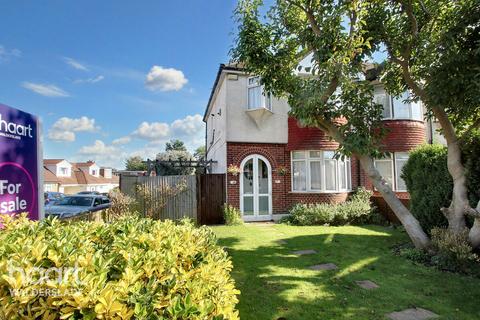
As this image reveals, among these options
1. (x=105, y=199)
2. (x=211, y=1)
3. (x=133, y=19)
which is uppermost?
(x=211, y=1)

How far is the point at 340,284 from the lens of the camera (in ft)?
16.5

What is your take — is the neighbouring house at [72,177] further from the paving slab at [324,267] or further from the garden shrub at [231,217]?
the paving slab at [324,267]

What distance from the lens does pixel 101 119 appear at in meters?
18.3

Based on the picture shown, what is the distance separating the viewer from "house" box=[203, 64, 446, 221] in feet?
41.4

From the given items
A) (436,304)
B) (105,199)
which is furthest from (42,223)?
(105,199)

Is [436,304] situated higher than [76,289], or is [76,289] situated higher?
[76,289]

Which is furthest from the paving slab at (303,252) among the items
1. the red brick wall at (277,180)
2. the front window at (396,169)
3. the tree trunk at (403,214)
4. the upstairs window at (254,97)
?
the front window at (396,169)

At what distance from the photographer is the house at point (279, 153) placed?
12.6 metres

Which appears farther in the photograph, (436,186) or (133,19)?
(133,19)

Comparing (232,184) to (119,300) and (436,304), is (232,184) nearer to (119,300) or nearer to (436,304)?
(436,304)

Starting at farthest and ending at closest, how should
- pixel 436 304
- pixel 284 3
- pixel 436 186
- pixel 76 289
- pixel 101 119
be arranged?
pixel 101 119
pixel 284 3
pixel 436 186
pixel 436 304
pixel 76 289

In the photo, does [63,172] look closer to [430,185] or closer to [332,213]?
[332,213]

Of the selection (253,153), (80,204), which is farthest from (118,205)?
(253,153)

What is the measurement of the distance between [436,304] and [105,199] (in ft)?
44.2
